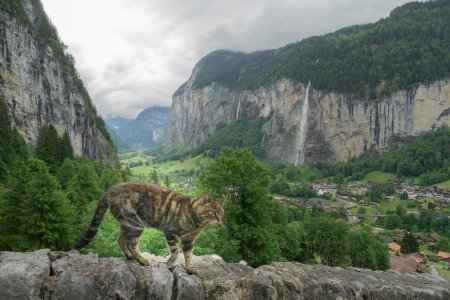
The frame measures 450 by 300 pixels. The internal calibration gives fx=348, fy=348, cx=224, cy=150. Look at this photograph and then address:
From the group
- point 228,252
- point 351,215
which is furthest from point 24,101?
point 351,215

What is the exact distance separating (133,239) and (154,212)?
1129mm

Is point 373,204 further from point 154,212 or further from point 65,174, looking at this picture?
point 154,212

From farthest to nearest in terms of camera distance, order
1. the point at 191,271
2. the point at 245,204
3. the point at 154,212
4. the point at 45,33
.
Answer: the point at 45,33
the point at 245,204
the point at 191,271
the point at 154,212

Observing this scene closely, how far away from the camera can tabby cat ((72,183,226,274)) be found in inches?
404

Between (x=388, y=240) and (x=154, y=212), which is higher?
(x=154, y=212)

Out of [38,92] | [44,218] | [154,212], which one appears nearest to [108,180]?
[44,218]

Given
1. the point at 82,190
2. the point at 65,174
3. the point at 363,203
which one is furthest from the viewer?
the point at 363,203

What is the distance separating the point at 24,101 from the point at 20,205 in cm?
7414

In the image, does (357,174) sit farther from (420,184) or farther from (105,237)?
(105,237)

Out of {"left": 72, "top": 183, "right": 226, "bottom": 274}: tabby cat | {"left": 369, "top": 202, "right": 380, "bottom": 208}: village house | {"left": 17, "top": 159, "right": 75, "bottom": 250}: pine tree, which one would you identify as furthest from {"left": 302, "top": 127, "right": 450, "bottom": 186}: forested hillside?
{"left": 72, "top": 183, "right": 226, "bottom": 274}: tabby cat

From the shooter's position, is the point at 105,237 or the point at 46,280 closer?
the point at 46,280

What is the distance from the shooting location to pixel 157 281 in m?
10.9

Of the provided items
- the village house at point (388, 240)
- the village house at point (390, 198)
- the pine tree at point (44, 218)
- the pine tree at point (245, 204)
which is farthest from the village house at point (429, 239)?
the pine tree at point (44, 218)

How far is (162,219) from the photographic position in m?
10.6
